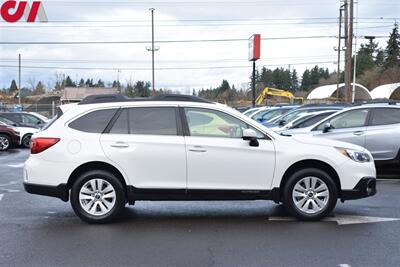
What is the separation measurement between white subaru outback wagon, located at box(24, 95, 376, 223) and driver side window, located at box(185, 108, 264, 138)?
14 mm

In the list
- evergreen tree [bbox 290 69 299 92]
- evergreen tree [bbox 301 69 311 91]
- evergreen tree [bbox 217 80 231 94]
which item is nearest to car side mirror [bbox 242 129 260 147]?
evergreen tree [bbox 217 80 231 94]

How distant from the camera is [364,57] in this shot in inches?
3819

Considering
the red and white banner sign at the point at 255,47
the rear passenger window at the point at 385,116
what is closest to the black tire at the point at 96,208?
the rear passenger window at the point at 385,116

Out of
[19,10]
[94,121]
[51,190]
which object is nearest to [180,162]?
[94,121]

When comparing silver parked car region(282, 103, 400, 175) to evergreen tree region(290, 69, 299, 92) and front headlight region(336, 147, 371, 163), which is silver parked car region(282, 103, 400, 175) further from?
evergreen tree region(290, 69, 299, 92)

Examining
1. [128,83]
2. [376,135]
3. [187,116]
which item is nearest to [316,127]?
[376,135]

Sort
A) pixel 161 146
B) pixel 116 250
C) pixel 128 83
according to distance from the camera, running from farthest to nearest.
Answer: pixel 128 83, pixel 161 146, pixel 116 250

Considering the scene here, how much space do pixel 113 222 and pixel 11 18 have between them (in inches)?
947

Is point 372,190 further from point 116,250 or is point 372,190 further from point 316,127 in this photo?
point 316,127

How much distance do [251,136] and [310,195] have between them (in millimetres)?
1200

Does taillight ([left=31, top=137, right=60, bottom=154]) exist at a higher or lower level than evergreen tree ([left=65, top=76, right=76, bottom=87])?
lower

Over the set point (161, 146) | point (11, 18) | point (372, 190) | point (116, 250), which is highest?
point (11, 18)

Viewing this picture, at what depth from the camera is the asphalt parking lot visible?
544 cm

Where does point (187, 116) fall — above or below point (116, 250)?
above
